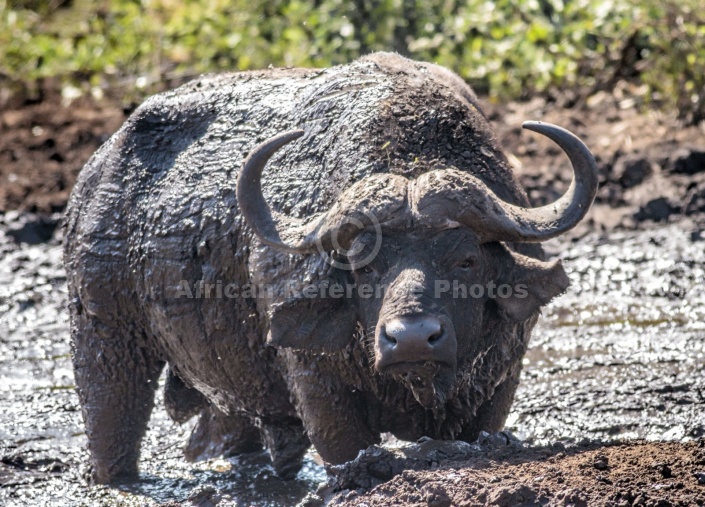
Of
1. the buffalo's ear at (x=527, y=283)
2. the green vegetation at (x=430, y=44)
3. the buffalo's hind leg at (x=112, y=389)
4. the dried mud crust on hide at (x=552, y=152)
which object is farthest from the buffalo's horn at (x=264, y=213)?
the green vegetation at (x=430, y=44)

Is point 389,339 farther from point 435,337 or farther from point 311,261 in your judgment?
point 311,261

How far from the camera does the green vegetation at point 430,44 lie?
1213cm

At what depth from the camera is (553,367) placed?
316 inches

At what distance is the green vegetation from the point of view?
39.8 feet

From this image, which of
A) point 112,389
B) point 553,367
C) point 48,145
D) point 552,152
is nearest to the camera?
point 112,389

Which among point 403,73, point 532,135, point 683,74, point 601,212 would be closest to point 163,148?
point 403,73

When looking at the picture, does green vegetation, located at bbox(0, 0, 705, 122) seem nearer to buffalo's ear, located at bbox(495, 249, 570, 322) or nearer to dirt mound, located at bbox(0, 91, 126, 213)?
dirt mound, located at bbox(0, 91, 126, 213)

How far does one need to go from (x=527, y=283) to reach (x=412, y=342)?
924 millimetres

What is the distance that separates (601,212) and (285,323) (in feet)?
19.6

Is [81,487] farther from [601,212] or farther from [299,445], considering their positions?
[601,212]

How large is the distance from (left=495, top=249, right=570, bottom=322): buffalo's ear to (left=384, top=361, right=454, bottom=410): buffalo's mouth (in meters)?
0.55

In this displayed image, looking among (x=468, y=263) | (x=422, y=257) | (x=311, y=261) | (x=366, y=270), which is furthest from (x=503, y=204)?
(x=311, y=261)

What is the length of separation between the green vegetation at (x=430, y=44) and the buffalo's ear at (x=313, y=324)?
7.31 metres

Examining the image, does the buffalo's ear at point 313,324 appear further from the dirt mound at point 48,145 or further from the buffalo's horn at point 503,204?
the dirt mound at point 48,145
